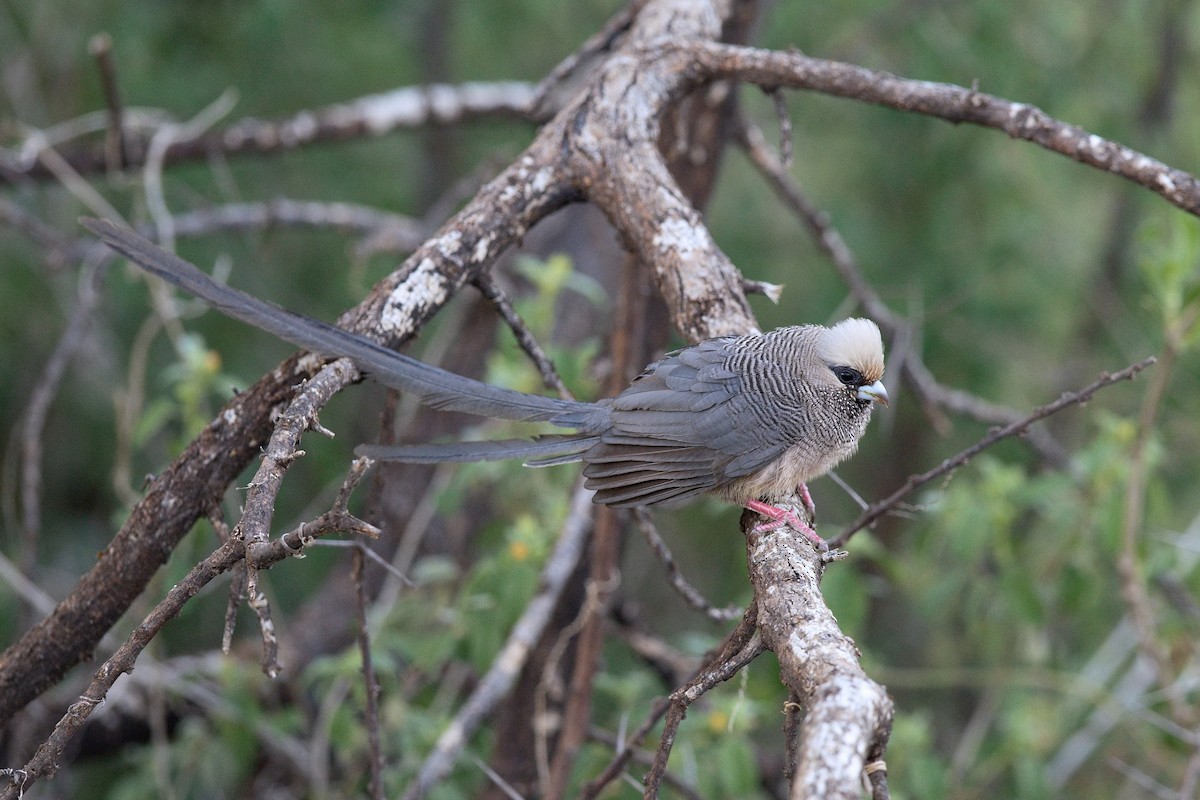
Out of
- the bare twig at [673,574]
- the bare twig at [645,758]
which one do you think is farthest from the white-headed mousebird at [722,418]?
the bare twig at [645,758]

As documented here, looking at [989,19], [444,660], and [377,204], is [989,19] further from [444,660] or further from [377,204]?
[444,660]

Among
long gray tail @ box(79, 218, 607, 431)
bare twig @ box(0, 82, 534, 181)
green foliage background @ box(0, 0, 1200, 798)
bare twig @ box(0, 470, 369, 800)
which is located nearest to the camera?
bare twig @ box(0, 470, 369, 800)

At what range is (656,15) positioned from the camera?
2.79 m

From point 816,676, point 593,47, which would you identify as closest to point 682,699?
point 816,676

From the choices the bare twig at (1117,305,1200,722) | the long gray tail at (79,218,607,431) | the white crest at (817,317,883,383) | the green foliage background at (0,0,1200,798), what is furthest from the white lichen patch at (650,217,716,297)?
the bare twig at (1117,305,1200,722)

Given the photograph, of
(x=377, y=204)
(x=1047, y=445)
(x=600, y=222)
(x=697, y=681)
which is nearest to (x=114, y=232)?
(x=697, y=681)

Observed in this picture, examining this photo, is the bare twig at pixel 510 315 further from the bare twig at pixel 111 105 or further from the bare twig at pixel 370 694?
the bare twig at pixel 111 105

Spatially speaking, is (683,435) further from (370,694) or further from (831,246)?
(831,246)

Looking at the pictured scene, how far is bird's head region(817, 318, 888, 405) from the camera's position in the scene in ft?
7.95

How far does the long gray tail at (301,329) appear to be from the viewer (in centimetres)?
184

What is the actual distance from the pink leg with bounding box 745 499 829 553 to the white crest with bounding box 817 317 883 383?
0.42 meters

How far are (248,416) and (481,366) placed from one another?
8.16ft

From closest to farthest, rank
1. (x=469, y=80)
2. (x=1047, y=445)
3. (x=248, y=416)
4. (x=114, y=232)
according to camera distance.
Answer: (x=114, y=232) → (x=248, y=416) → (x=1047, y=445) → (x=469, y=80)

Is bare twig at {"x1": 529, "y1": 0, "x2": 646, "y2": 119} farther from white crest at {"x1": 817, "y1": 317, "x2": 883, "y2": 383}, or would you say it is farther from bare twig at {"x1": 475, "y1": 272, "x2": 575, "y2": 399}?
white crest at {"x1": 817, "y1": 317, "x2": 883, "y2": 383}
